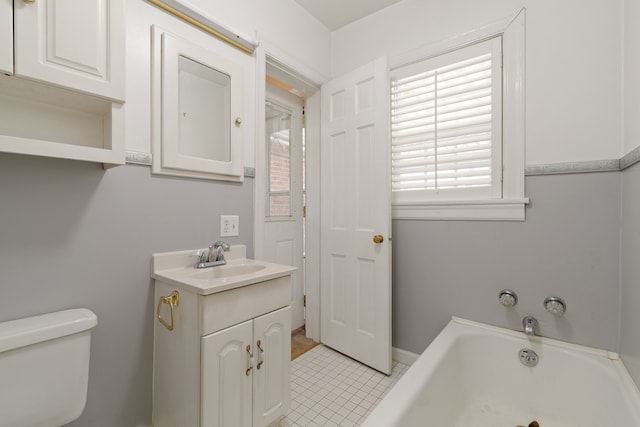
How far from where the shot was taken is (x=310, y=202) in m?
2.30

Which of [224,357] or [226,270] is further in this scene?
[226,270]

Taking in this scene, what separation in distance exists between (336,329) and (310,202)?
1.00 meters

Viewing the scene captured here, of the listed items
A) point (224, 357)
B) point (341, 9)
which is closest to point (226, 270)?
point (224, 357)

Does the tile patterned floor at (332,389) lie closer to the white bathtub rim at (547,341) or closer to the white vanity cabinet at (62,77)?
the white bathtub rim at (547,341)

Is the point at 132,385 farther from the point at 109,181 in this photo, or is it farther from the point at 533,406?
the point at 533,406

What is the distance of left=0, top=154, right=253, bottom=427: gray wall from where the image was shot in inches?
37.9

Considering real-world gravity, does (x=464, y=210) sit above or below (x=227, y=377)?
above

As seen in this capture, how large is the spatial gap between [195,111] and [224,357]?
117cm

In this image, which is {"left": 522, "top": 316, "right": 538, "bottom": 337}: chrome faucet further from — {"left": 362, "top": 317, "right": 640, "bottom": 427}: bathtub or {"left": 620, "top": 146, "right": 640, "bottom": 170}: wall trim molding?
{"left": 620, "top": 146, "right": 640, "bottom": 170}: wall trim molding

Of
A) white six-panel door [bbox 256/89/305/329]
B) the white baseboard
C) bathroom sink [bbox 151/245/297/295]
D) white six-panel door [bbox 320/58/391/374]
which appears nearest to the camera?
bathroom sink [bbox 151/245/297/295]

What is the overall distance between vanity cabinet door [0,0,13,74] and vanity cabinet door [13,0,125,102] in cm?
1

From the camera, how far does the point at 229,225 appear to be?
1.57m

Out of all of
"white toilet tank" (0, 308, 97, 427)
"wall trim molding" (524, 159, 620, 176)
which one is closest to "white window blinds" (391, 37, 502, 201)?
"wall trim molding" (524, 159, 620, 176)

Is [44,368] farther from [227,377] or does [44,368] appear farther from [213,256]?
[213,256]
